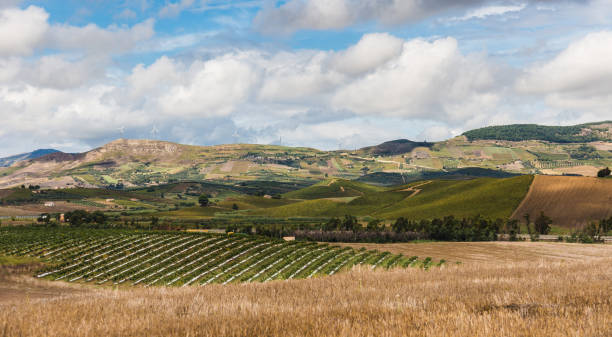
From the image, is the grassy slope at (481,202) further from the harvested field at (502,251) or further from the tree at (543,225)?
the harvested field at (502,251)

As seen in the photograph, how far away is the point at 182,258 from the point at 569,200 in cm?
13086

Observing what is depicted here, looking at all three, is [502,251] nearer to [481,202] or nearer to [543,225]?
[543,225]

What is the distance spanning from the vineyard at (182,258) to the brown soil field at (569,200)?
276ft

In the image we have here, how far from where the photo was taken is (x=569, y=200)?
482ft

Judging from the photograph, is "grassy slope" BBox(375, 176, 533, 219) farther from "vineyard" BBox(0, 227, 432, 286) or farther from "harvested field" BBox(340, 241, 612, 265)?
"vineyard" BBox(0, 227, 432, 286)

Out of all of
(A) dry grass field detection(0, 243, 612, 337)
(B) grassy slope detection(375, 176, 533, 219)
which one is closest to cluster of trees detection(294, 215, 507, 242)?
(B) grassy slope detection(375, 176, 533, 219)

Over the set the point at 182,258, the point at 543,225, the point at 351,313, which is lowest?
the point at 543,225

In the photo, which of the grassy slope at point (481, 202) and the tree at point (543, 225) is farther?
the grassy slope at point (481, 202)

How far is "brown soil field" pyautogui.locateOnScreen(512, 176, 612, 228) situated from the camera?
13438cm

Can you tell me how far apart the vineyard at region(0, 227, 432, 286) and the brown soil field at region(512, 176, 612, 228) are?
84073mm

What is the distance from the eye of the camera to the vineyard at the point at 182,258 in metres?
56.8

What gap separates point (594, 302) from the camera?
10992 millimetres

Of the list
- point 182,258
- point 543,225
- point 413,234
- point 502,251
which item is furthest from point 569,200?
point 182,258

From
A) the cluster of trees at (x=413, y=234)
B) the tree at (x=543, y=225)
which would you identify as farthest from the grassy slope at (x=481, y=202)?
the cluster of trees at (x=413, y=234)
